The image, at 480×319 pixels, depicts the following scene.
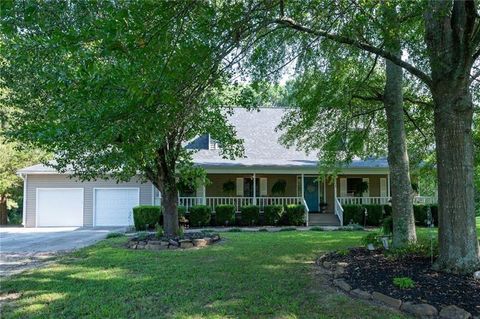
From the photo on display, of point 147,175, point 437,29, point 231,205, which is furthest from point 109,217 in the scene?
point 437,29

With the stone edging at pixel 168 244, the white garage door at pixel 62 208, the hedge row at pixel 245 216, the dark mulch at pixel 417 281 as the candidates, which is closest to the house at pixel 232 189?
the white garage door at pixel 62 208

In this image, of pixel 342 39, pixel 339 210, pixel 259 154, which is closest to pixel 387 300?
pixel 342 39

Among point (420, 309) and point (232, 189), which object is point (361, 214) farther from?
point (420, 309)

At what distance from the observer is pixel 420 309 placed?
4910 millimetres

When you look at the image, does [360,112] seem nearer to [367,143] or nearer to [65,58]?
[367,143]

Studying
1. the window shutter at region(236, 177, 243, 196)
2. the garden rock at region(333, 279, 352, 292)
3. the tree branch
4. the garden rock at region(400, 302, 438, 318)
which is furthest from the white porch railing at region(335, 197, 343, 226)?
the garden rock at region(400, 302, 438, 318)

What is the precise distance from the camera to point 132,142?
18.2ft

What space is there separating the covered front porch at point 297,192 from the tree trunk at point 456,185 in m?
12.4

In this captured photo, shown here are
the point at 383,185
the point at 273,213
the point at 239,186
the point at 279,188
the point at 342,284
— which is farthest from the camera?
the point at 383,185

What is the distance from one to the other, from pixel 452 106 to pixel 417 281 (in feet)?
8.93

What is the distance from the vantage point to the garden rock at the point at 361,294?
552 cm

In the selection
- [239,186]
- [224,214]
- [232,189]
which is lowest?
[224,214]

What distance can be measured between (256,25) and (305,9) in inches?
48.1

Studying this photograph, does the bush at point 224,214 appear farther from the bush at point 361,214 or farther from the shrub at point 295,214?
the bush at point 361,214
